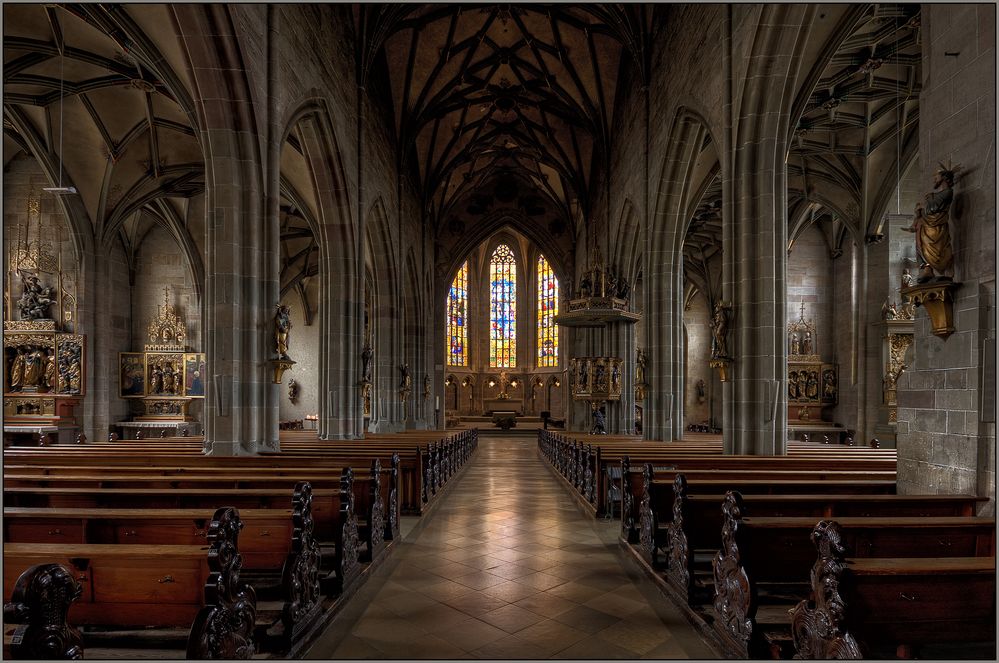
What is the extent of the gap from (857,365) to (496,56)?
1690 cm

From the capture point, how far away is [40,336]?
17.5 meters

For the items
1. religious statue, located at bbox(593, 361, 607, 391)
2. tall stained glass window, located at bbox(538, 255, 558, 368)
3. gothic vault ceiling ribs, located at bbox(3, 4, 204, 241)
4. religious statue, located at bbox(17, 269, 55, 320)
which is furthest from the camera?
tall stained glass window, located at bbox(538, 255, 558, 368)

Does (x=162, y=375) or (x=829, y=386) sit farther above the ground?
(x=162, y=375)

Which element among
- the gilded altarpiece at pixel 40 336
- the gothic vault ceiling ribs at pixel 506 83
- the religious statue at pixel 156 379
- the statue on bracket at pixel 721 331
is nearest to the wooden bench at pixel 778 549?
the statue on bracket at pixel 721 331

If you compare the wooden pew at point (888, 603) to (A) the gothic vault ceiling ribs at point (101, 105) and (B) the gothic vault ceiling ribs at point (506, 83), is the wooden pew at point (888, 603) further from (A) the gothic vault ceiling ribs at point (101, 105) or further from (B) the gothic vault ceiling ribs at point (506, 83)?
(B) the gothic vault ceiling ribs at point (506, 83)

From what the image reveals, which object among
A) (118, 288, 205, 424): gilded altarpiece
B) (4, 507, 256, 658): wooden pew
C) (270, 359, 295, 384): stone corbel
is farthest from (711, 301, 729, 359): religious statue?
(118, 288, 205, 424): gilded altarpiece

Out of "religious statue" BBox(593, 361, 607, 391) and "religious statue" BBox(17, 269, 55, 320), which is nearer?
"religious statue" BBox(17, 269, 55, 320)

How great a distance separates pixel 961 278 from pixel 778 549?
2.87 m

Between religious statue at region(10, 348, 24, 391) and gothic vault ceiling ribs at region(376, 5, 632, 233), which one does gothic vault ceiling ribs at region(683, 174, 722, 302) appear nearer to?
gothic vault ceiling ribs at region(376, 5, 632, 233)

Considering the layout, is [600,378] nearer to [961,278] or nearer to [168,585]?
[961,278]

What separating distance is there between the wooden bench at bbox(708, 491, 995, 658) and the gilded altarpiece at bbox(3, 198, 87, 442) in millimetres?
19305

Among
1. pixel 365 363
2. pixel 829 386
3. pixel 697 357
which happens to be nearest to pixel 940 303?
pixel 365 363

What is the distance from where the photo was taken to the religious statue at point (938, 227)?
495 centimetres

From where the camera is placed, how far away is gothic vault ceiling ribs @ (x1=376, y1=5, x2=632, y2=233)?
19.8 m
